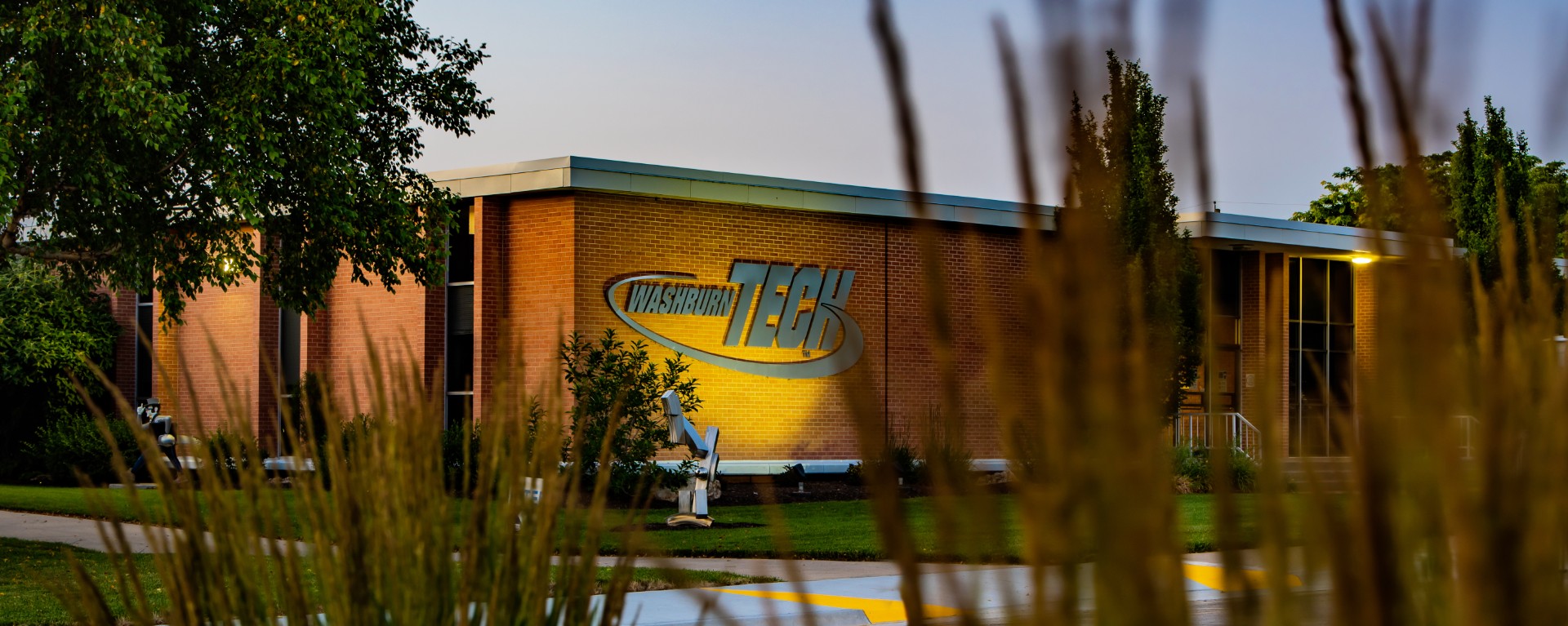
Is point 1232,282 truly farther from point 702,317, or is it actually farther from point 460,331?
point 460,331

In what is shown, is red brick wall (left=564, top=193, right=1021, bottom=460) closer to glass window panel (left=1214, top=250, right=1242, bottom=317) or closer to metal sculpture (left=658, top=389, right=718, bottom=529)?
metal sculpture (left=658, top=389, right=718, bottom=529)

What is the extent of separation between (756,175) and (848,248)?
91.5 inches

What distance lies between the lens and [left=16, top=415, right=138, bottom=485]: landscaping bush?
28656 mm

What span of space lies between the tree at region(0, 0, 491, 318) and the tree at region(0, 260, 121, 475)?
15009 millimetres

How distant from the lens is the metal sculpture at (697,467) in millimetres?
19172

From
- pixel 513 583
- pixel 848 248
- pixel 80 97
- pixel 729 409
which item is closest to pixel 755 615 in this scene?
pixel 513 583

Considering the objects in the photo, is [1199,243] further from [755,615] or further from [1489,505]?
[755,615]

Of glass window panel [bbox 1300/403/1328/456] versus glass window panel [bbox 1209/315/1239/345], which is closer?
glass window panel [bbox 1300/403/1328/456]

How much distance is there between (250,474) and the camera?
9.84ft

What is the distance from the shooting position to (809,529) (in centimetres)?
1889

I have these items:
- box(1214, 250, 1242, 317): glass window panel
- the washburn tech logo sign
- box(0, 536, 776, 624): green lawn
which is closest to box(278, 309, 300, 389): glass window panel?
the washburn tech logo sign

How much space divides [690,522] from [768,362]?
7903 millimetres

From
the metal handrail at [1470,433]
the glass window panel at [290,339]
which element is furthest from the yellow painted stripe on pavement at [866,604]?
the glass window panel at [290,339]

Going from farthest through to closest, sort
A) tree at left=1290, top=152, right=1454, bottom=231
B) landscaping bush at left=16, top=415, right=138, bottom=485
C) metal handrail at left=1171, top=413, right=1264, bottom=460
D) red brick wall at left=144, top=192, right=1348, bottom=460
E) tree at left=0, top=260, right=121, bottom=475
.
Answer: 1. tree at left=0, top=260, right=121, bottom=475
2. metal handrail at left=1171, top=413, right=1264, bottom=460
3. landscaping bush at left=16, top=415, right=138, bottom=485
4. red brick wall at left=144, top=192, right=1348, bottom=460
5. tree at left=1290, top=152, right=1454, bottom=231
